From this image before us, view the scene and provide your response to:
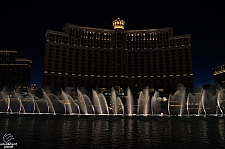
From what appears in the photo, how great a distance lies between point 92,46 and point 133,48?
100 feet

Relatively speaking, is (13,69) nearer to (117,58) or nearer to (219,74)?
(117,58)

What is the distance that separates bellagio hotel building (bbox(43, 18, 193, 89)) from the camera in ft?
372

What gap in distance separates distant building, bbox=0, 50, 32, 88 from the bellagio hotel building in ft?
202

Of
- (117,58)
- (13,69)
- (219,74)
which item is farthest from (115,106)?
(13,69)

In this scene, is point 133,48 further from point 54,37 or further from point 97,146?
point 97,146

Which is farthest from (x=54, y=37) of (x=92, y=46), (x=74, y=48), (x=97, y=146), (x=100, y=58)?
(x=97, y=146)

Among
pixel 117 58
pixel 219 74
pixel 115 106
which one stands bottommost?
pixel 115 106

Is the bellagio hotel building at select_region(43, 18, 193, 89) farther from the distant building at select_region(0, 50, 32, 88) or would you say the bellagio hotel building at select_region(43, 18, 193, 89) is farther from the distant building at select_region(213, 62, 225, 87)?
the distant building at select_region(0, 50, 32, 88)

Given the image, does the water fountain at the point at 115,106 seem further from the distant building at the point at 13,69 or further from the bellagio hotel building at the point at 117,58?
the distant building at the point at 13,69

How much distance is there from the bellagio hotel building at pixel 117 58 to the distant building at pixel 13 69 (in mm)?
61507

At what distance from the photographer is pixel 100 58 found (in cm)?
12262

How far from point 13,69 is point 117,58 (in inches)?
3996

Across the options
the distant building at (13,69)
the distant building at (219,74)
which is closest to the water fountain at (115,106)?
the distant building at (219,74)

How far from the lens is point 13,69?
507ft
